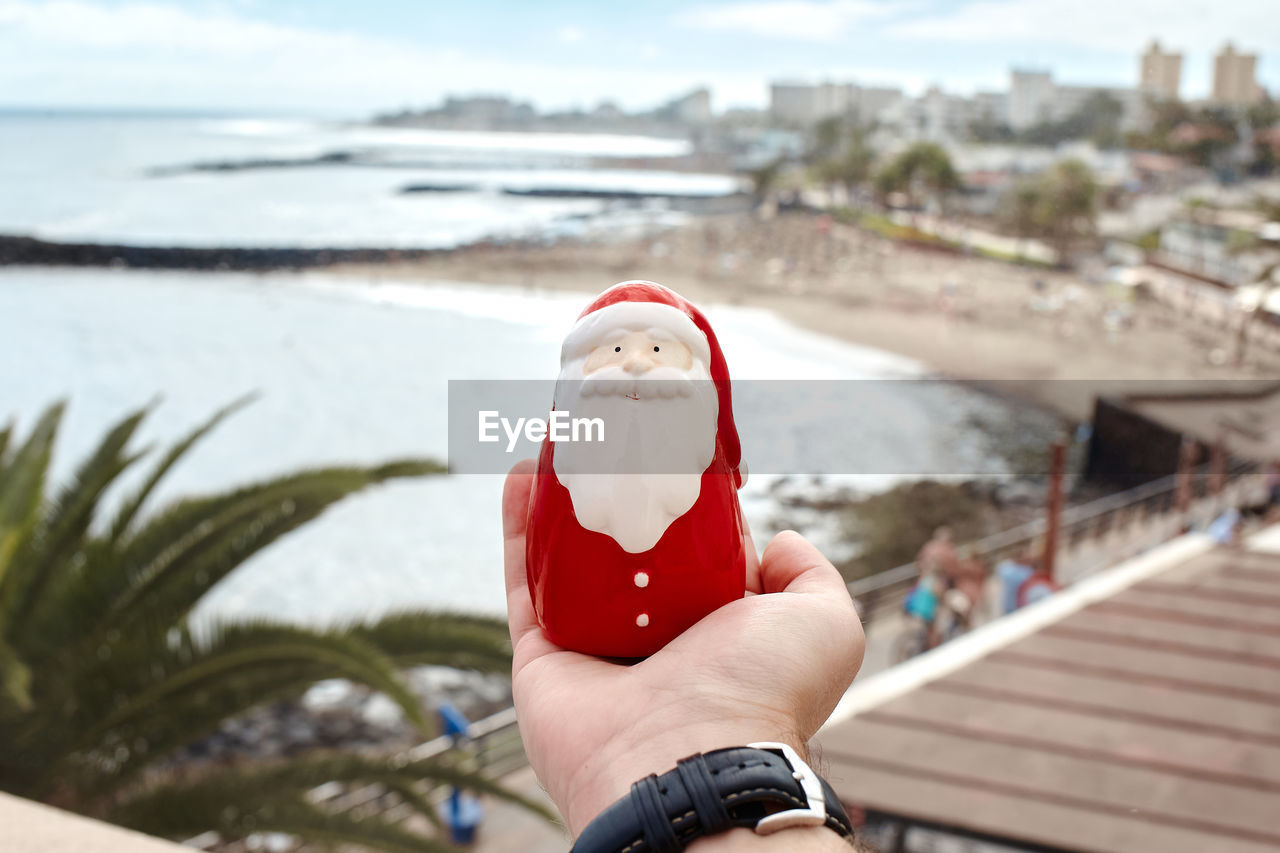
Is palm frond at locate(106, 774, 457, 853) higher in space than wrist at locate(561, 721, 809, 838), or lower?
lower

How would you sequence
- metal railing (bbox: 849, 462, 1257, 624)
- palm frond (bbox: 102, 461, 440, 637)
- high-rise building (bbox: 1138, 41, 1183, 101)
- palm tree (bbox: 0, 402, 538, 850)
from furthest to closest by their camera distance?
high-rise building (bbox: 1138, 41, 1183, 101) < metal railing (bbox: 849, 462, 1257, 624) < palm frond (bbox: 102, 461, 440, 637) < palm tree (bbox: 0, 402, 538, 850)

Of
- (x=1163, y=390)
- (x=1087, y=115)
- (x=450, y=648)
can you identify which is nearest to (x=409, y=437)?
(x=1163, y=390)

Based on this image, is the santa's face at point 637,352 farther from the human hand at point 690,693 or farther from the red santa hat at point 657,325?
the human hand at point 690,693

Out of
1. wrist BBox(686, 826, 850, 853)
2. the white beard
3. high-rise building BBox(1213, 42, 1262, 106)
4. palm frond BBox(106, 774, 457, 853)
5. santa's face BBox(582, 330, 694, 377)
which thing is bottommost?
palm frond BBox(106, 774, 457, 853)

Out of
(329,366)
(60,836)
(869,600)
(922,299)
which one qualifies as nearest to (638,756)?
(60,836)

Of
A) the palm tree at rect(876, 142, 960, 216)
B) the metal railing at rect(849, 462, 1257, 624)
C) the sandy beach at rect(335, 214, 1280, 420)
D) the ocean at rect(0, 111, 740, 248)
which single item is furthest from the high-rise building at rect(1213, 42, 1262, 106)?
the metal railing at rect(849, 462, 1257, 624)

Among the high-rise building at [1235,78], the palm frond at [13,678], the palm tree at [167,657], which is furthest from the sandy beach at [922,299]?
the palm frond at [13,678]

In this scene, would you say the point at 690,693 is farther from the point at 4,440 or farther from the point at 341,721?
the point at 341,721

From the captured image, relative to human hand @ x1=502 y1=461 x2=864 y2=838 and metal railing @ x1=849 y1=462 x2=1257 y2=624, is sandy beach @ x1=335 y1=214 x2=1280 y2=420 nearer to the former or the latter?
metal railing @ x1=849 y1=462 x2=1257 y2=624
